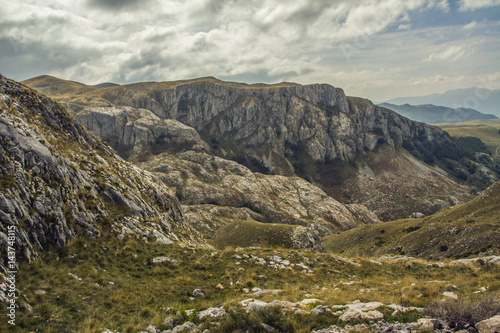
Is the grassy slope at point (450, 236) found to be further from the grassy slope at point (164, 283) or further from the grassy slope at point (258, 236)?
the grassy slope at point (258, 236)

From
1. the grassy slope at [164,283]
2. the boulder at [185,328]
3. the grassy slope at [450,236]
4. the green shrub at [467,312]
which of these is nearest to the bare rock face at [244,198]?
the grassy slope at [450,236]

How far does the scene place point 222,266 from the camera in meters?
23.9

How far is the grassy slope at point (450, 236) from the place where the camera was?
137ft

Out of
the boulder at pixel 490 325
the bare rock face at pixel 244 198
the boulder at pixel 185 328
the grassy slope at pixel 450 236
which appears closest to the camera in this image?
the boulder at pixel 490 325

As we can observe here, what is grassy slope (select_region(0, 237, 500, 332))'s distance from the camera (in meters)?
13.1

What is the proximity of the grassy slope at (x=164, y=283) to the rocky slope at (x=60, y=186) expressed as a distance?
1915mm

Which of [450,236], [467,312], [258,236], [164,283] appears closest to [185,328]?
[164,283]

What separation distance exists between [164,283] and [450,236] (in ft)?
183

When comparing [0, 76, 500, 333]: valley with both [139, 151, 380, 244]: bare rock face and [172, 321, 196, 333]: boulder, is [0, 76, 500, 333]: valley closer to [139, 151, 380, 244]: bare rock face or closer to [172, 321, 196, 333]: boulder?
[172, 321, 196, 333]: boulder

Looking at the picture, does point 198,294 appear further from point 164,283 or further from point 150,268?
point 150,268

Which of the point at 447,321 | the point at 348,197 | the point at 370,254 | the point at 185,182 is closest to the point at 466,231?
the point at 370,254

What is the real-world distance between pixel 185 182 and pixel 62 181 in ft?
434

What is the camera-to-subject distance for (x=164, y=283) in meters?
19.2

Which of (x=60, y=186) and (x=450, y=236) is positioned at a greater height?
(x=60, y=186)
